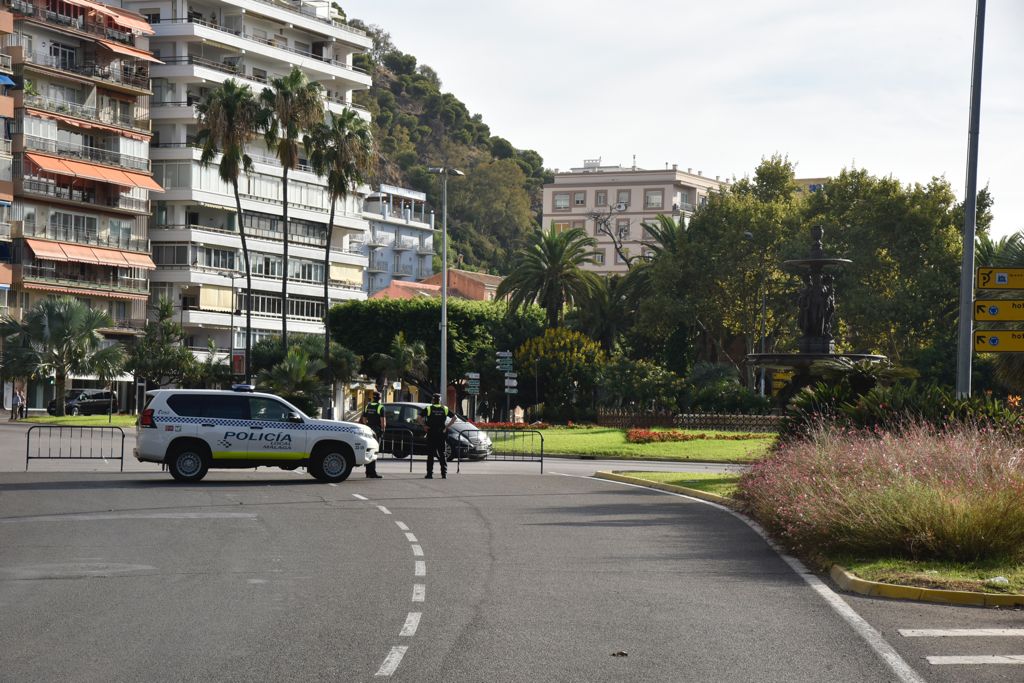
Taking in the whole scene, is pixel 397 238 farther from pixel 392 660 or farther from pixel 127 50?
pixel 392 660

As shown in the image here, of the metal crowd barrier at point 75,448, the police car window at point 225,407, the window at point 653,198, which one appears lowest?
the metal crowd barrier at point 75,448

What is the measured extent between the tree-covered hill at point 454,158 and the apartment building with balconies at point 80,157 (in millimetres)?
58826

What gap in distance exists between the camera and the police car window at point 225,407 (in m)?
26.6

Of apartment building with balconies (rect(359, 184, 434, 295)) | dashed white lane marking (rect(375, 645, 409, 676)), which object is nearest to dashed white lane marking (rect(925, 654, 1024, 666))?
dashed white lane marking (rect(375, 645, 409, 676))

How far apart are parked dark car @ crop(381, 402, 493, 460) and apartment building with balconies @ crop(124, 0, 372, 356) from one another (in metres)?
51.1

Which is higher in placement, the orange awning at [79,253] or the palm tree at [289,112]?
the palm tree at [289,112]

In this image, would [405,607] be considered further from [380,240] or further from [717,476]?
[380,240]

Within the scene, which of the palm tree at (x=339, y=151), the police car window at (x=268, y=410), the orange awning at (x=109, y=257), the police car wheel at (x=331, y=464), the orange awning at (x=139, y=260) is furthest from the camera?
the orange awning at (x=139, y=260)

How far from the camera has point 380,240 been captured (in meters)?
145

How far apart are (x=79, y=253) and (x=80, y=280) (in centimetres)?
183

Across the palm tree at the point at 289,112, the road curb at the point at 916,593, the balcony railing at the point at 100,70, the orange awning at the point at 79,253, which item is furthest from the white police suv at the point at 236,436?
the balcony railing at the point at 100,70

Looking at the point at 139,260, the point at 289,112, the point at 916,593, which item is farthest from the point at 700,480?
the point at 139,260

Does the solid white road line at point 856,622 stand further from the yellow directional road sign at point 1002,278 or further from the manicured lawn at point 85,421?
the manicured lawn at point 85,421

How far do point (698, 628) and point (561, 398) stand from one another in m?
62.6
